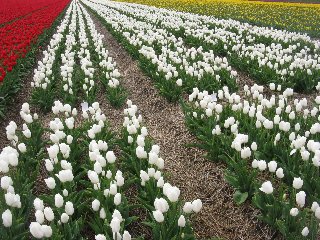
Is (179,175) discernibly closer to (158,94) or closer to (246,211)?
(246,211)

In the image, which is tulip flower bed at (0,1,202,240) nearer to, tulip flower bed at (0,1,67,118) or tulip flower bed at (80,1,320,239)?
tulip flower bed at (80,1,320,239)

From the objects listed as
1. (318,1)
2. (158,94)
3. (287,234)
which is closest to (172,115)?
(158,94)

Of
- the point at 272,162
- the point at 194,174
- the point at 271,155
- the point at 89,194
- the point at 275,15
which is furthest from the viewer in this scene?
the point at 275,15

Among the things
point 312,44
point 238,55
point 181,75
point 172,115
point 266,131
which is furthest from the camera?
point 312,44

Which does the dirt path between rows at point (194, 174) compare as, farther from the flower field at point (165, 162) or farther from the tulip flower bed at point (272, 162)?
the tulip flower bed at point (272, 162)

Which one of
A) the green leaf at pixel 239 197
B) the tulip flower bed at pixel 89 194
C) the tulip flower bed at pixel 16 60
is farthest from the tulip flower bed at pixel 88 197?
the tulip flower bed at pixel 16 60

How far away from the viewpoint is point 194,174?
5074 mm

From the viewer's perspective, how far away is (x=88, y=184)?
4.27 metres

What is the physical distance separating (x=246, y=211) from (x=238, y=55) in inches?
265

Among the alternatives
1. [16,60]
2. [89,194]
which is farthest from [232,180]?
[16,60]

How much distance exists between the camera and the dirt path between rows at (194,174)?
12.9ft

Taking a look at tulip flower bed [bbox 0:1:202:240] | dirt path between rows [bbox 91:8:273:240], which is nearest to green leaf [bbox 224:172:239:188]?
Answer: dirt path between rows [bbox 91:8:273:240]

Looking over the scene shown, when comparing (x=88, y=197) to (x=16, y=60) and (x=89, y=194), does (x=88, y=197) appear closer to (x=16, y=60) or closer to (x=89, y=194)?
(x=89, y=194)

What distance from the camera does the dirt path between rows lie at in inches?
155
